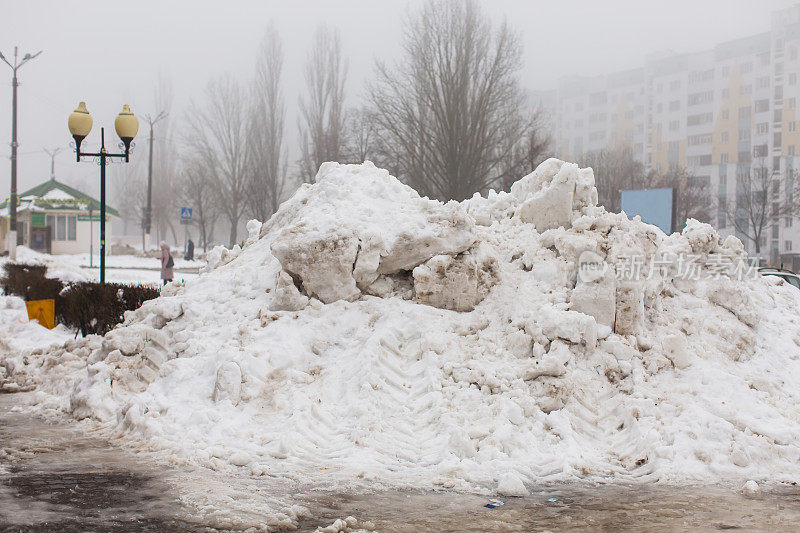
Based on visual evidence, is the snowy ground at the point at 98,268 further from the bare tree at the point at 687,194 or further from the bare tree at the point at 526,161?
the bare tree at the point at 687,194

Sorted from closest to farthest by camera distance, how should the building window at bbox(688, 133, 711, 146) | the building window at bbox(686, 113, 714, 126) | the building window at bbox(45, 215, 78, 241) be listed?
the building window at bbox(45, 215, 78, 241) < the building window at bbox(688, 133, 711, 146) < the building window at bbox(686, 113, 714, 126)

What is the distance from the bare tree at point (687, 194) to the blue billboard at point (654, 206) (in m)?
19.0

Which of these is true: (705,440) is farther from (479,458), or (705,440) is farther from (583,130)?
(583,130)

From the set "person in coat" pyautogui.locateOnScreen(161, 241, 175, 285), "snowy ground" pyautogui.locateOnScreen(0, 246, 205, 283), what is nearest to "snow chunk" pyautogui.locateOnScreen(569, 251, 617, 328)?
"snowy ground" pyautogui.locateOnScreen(0, 246, 205, 283)

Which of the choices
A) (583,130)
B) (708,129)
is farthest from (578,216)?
(583,130)

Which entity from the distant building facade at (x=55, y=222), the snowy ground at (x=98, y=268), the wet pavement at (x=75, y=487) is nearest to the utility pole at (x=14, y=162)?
the snowy ground at (x=98, y=268)

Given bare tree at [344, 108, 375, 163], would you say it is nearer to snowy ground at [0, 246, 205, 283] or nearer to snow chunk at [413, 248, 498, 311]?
snowy ground at [0, 246, 205, 283]

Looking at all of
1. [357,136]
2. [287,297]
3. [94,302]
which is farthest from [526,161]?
[287,297]

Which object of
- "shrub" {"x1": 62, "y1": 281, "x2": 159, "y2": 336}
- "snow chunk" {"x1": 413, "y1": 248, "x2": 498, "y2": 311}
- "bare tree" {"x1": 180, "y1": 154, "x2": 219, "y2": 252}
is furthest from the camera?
"bare tree" {"x1": 180, "y1": 154, "x2": 219, "y2": 252}

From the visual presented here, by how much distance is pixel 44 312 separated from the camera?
1142cm

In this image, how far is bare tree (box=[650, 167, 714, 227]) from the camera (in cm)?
3931

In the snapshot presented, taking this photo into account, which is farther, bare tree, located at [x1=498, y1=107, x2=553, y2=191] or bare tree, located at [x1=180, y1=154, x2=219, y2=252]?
bare tree, located at [x1=180, y1=154, x2=219, y2=252]

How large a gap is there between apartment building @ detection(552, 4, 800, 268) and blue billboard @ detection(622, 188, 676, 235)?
2291 centimetres

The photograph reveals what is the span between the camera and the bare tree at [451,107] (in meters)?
22.4
